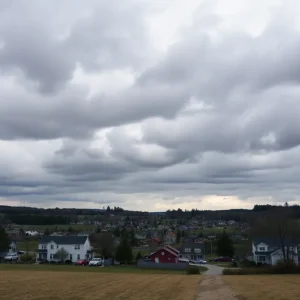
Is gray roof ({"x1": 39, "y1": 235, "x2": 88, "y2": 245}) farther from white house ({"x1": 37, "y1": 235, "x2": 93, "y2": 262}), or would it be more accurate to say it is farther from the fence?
the fence

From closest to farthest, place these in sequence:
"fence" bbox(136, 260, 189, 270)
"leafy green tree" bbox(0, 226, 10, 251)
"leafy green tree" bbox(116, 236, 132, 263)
Answer: "fence" bbox(136, 260, 189, 270), "leafy green tree" bbox(116, 236, 132, 263), "leafy green tree" bbox(0, 226, 10, 251)

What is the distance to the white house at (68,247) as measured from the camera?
11673 cm

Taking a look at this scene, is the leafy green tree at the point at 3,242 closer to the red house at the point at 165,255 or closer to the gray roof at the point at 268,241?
the red house at the point at 165,255

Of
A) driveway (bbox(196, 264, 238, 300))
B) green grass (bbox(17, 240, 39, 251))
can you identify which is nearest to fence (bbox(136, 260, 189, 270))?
driveway (bbox(196, 264, 238, 300))

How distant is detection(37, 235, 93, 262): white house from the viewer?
117 meters

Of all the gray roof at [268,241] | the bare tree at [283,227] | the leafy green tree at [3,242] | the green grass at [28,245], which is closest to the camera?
the bare tree at [283,227]

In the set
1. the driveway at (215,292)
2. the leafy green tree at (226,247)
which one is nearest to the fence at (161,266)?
the leafy green tree at (226,247)

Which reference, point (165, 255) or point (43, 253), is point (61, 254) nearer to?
point (43, 253)

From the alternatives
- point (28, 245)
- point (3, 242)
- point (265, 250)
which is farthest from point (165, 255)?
point (28, 245)

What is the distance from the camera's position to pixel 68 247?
117 metres

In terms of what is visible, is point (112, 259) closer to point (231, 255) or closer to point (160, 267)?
point (160, 267)

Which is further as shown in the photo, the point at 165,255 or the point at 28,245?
the point at 28,245

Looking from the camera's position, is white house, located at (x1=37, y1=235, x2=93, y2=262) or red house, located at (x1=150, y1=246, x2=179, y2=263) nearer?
red house, located at (x1=150, y1=246, x2=179, y2=263)

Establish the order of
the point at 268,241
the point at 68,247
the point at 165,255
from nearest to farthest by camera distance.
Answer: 1. the point at 165,255
2. the point at 268,241
3. the point at 68,247
